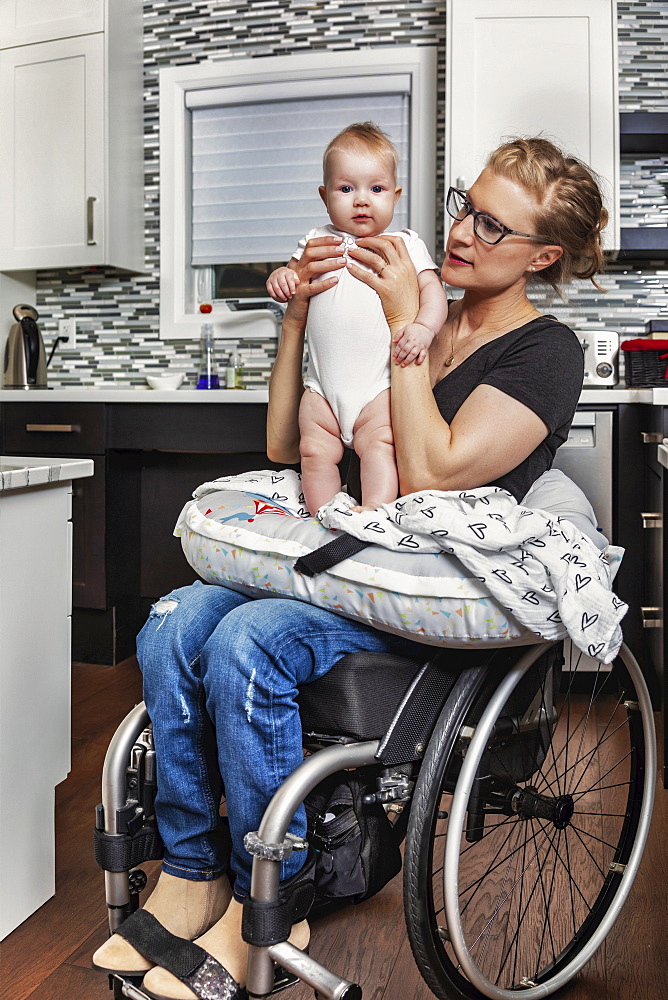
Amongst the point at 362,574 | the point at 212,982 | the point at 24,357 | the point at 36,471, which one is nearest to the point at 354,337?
the point at 362,574

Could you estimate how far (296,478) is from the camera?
4.90 feet

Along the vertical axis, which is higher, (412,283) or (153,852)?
(412,283)

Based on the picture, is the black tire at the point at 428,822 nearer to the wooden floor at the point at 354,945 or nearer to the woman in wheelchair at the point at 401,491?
the woman in wheelchair at the point at 401,491

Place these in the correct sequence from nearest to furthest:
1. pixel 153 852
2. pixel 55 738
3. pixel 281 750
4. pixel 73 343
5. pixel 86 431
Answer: pixel 281 750
pixel 153 852
pixel 55 738
pixel 86 431
pixel 73 343

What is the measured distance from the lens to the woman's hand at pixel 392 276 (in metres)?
1.31

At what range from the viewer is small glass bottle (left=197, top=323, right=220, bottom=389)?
337 centimetres

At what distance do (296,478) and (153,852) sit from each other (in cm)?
63

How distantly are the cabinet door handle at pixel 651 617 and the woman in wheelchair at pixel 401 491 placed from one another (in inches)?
50.3

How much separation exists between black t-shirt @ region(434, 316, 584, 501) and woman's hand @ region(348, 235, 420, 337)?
0.40ft

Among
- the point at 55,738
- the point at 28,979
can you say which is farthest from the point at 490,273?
the point at 28,979

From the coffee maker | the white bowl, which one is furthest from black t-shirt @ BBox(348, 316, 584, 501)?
the coffee maker

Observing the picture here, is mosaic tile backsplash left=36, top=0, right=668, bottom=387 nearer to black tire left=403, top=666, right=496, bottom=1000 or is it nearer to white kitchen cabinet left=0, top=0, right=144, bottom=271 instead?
white kitchen cabinet left=0, top=0, right=144, bottom=271

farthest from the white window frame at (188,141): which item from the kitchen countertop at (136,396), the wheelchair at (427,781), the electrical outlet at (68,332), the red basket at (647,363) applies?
the wheelchair at (427,781)

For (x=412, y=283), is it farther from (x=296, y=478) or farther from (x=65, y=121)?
(x=65, y=121)
